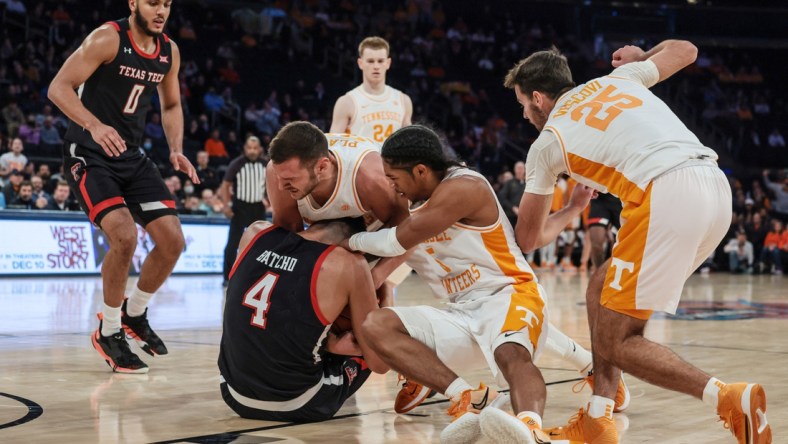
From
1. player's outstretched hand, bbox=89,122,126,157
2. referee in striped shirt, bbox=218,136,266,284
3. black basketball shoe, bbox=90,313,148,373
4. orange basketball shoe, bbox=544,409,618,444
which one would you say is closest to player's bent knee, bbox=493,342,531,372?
orange basketball shoe, bbox=544,409,618,444

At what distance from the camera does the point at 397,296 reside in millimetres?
10859

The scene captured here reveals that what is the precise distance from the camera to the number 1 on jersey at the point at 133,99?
18.6 ft

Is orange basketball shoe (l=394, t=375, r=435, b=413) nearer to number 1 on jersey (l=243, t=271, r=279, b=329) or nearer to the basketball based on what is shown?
the basketball

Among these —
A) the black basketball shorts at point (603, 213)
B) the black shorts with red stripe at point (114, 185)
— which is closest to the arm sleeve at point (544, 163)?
the black shorts with red stripe at point (114, 185)

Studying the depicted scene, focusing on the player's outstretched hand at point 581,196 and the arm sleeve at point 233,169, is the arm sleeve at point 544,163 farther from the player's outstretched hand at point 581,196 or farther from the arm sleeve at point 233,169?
the arm sleeve at point 233,169

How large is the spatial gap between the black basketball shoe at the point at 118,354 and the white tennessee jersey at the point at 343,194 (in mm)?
1491

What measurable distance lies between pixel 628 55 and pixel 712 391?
156cm

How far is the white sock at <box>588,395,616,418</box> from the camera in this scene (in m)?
3.70

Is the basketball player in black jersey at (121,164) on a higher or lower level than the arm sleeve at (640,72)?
lower

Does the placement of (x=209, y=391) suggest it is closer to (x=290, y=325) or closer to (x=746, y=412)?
(x=290, y=325)

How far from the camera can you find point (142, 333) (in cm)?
573

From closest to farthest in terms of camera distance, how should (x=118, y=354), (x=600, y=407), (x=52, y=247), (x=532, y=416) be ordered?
(x=532, y=416) → (x=600, y=407) → (x=118, y=354) → (x=52, y=247)

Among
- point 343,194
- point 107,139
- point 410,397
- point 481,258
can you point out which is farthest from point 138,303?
point 481,258

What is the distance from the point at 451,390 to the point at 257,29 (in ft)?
70.7
